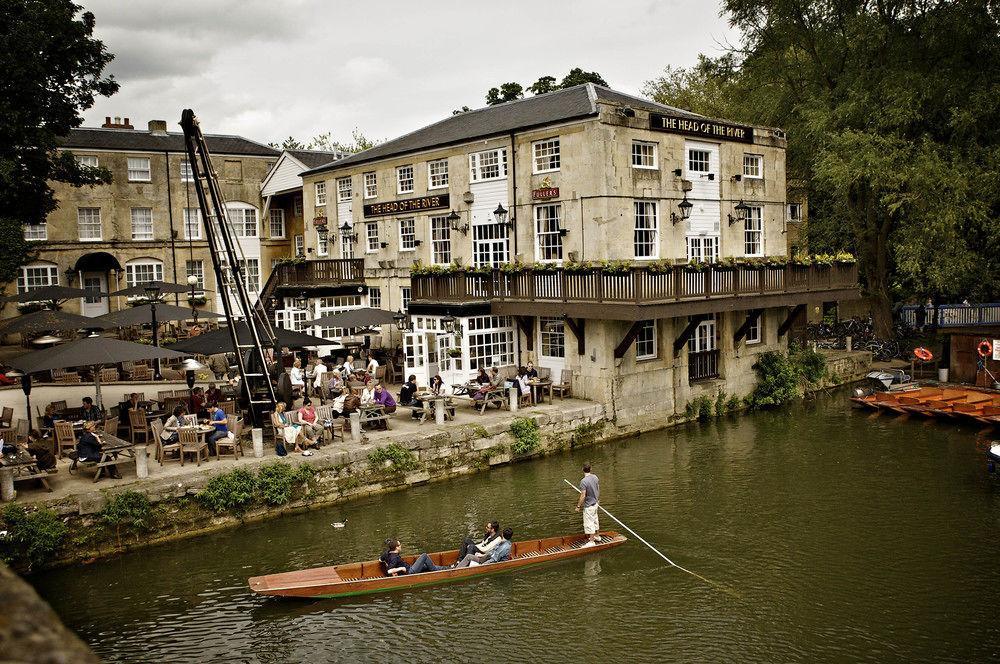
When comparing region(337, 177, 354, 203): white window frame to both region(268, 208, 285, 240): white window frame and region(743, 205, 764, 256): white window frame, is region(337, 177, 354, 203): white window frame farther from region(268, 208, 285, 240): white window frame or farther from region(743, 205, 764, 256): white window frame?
region(743, 205, 764, 256): white window frame

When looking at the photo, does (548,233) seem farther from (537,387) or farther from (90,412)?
(90,412)

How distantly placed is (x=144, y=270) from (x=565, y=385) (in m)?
28.3

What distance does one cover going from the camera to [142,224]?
42.1m

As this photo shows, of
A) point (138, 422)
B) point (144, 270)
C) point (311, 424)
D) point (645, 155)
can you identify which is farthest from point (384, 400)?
point (144, 270)

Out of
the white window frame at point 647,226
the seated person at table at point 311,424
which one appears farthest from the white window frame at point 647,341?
the seated person at table at point 311,424

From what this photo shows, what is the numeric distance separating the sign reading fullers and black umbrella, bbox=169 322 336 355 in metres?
12.3

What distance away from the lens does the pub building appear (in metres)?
22.9

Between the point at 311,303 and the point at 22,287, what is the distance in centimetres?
1704

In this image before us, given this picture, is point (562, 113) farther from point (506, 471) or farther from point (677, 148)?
point (506, 471)

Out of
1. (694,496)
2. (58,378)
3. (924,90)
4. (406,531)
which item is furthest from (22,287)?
(924,90)

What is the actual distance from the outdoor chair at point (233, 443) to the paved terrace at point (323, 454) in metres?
0.19

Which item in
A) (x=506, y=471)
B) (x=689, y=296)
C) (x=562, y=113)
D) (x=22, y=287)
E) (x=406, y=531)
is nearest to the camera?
(x=406, y=531)

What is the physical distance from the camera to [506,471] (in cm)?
1992

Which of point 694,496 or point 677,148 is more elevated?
point 677,148
